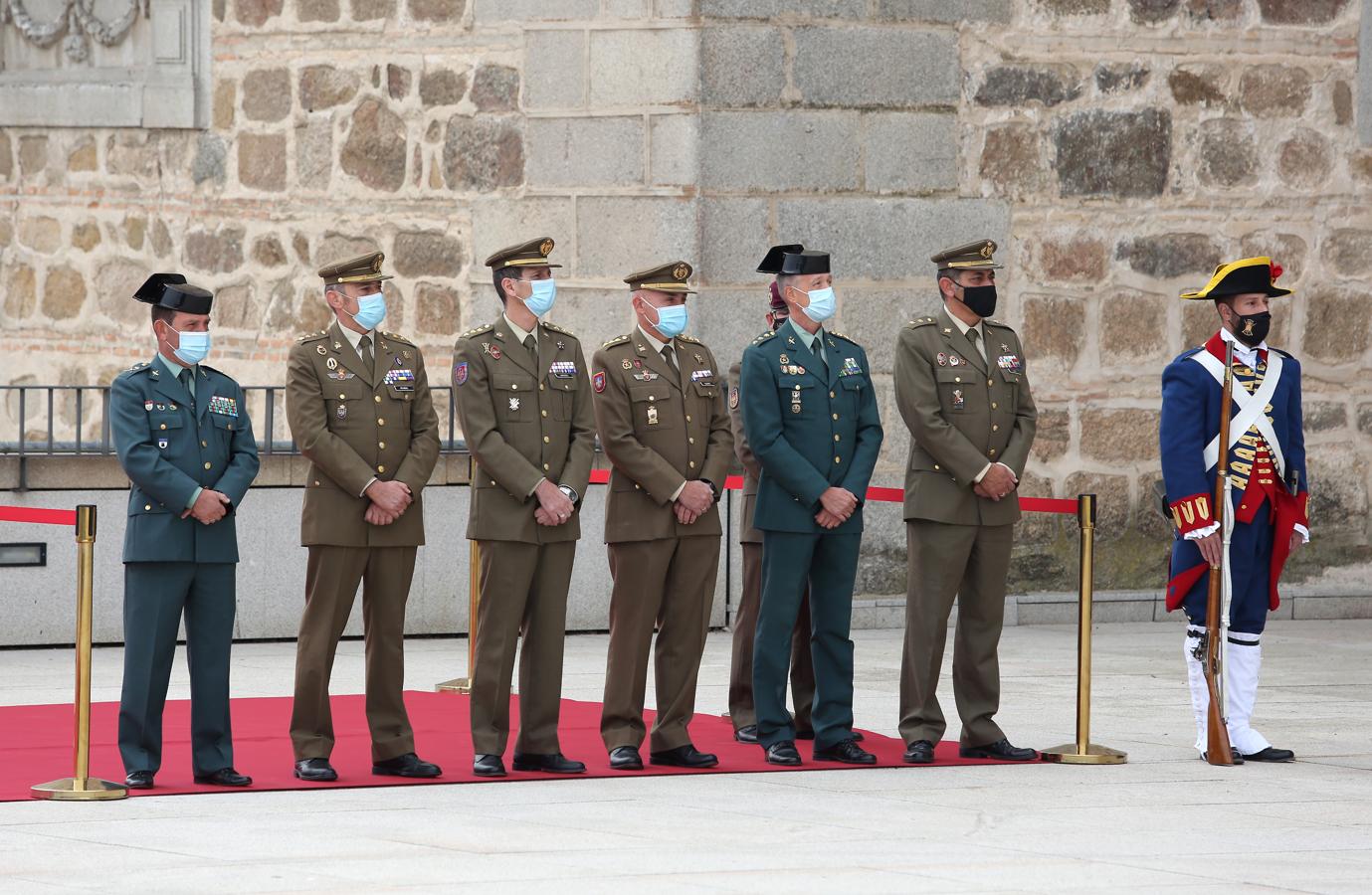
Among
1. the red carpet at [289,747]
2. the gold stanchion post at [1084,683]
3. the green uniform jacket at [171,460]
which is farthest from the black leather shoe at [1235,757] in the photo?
the green uniform jacket at [171,460]

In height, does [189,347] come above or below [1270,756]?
above

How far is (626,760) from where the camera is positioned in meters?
8.86

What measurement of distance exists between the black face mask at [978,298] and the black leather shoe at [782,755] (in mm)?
1772

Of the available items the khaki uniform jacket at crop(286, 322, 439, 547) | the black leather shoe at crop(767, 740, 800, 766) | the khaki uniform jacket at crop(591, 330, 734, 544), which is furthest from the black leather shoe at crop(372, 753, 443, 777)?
the black leather shoe at crop(767, 740, 800, 766)

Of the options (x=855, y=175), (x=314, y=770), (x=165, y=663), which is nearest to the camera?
(x=165, y=663)

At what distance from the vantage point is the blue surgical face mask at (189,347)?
845 centimetres

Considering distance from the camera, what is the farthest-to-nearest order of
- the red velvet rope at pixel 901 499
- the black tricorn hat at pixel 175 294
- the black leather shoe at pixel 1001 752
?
1. the red velvet rope at pixel 901 499
2. the black leather shoe at pixel 1001 752
3. the black tricorn hat at pixel 175 294

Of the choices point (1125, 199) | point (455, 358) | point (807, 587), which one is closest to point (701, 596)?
point (807, 587)

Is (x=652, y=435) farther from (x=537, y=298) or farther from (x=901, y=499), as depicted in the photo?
(x=901, y=499)

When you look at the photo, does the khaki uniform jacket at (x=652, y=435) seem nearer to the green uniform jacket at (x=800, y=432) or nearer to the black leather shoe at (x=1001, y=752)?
the green uniform jacket at (x=800, y=432)

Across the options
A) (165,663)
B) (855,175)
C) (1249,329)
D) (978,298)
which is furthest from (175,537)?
(855,175)

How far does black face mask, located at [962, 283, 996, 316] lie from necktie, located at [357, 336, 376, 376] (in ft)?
7.34

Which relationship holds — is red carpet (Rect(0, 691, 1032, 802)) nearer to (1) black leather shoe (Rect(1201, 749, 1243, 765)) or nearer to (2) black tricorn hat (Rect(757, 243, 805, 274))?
(1) black leather shoe (Rect(1201, 749, 1243, 765))

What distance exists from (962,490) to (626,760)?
1.61 meters
